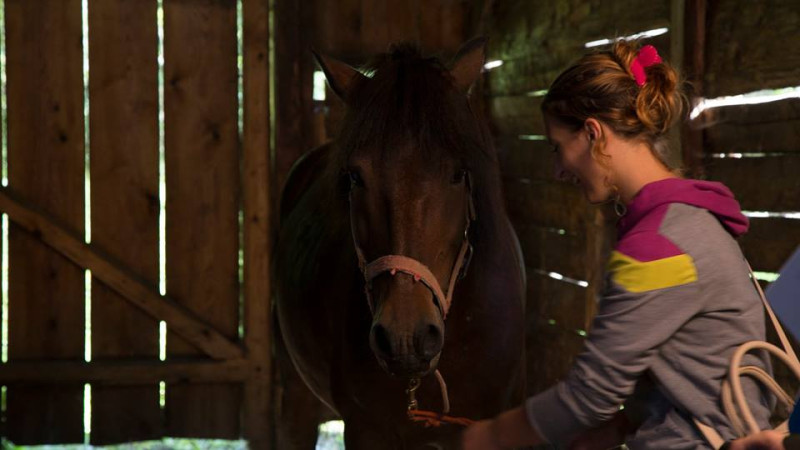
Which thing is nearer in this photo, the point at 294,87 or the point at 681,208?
the point at 681,208

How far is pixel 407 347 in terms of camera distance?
7.22 feet

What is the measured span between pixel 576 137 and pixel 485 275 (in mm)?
1327

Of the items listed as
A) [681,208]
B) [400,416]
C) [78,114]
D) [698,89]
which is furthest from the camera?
[78,114]

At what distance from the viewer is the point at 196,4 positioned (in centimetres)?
515

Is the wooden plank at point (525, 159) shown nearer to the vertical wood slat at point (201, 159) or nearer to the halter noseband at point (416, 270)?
the vertical wood slat at point (201, 159)

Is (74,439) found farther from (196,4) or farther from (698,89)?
(698,89)

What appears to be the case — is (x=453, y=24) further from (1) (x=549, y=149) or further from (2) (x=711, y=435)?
(2) (x=711, y=435)

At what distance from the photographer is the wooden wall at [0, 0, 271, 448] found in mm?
5027

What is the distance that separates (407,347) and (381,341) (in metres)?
0.07

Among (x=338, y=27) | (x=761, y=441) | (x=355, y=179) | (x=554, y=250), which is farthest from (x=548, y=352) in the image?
(x=761, y=441)

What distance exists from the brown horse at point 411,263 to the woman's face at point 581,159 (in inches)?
27.4

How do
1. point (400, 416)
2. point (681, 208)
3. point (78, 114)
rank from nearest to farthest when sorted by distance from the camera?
1. point (681, 208)
2. point (400, 416)
3. point (78, 114)

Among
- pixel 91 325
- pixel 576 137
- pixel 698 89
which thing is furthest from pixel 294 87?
pixel 576 137

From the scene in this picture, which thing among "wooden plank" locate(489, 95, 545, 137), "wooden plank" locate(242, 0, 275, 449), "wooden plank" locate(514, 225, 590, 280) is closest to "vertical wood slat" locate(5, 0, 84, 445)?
"wooden plank" locate(242, 0, 275, 449)
